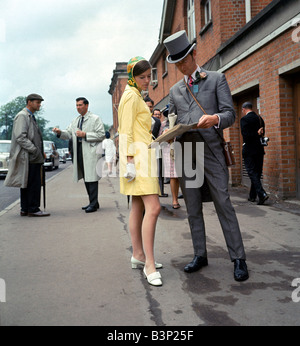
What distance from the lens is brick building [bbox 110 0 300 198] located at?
8.16 metres

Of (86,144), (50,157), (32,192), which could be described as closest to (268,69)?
(86,144)

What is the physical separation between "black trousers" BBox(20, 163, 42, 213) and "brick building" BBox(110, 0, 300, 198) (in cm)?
468

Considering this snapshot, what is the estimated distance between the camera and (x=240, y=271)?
381 centimetres

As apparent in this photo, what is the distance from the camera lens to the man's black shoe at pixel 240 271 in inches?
148

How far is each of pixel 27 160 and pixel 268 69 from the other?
516cm

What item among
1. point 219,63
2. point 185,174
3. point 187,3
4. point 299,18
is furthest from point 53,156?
point 185,174

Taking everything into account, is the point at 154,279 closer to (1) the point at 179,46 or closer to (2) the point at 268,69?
(1) the point at 179,46

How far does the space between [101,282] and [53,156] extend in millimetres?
23868

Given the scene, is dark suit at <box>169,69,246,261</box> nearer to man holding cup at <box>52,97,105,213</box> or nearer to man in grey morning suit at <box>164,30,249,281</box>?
man in grey morning suit at <box>164,30,249,281</box>

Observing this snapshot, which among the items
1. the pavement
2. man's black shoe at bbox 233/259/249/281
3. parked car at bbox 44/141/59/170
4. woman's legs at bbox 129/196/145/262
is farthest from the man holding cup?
parked car at bbox 44/141/59/170

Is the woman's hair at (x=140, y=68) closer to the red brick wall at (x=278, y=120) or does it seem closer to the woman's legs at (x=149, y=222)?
the woman's legs at (x=149, y=222)

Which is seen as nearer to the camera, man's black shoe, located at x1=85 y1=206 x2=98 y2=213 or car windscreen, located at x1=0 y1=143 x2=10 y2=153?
man's black shoe, located at x1=85 y1=206 x2=98 y2=213
